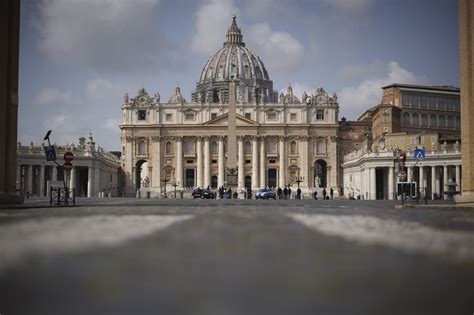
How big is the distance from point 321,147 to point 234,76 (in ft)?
135

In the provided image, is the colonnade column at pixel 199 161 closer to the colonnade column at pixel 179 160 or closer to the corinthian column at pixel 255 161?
the colonnade column at pixel 179 160

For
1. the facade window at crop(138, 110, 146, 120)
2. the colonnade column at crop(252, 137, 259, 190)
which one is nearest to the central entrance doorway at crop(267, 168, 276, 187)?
the colonnade column at crop(252, 137, 259, 190)

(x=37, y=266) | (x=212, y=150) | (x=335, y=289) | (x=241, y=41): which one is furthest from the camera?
(x=241, y=41)

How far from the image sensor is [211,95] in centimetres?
15762

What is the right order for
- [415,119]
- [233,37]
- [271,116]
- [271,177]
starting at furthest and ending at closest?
[233,37] < [271,177] < [271,116] < [415,119]

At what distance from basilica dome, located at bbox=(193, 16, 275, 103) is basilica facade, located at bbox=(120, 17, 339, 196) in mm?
27169

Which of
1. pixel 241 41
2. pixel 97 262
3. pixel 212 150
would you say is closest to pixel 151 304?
pixel 97 262

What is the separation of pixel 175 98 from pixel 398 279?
5025 inches

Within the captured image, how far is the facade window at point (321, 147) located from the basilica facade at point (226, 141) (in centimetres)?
18

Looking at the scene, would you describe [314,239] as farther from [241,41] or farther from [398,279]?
[241,41]

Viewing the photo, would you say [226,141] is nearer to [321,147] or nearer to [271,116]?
[271,116]

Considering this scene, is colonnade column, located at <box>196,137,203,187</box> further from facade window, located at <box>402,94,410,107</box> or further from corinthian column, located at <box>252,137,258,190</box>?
facade window, located at <box>402,94,410,107</box>

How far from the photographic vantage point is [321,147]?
12638 cm

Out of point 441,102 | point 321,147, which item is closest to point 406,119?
point 441,102
